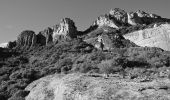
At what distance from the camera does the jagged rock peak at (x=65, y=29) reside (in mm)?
112688

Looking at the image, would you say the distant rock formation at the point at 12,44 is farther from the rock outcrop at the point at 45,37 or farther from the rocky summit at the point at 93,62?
the rock outcrop at the point at 45,37

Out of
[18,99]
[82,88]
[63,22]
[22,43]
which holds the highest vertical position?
[63,22]

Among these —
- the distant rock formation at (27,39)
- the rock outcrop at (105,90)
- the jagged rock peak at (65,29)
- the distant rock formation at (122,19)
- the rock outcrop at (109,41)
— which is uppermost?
the distant rock formation at (122,19)

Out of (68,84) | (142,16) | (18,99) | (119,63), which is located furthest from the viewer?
(142,16)

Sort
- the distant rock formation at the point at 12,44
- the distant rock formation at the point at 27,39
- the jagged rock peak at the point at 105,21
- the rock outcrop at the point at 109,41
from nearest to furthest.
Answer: the rock outcrop at the point at 109,41
the distant rock formation at the point at 12,44
the distant rock formation at the point at 27,39
the jagged rock peak at the point at 105,21

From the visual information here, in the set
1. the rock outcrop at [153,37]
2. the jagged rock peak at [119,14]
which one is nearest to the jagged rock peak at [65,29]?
the jagged rock peak at [119,14]

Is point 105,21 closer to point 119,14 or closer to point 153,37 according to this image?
point 119,14

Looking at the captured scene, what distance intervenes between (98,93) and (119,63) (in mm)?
19324

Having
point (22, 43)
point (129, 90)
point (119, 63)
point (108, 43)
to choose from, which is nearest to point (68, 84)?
point (129, 90)

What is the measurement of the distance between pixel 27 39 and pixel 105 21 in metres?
36.4

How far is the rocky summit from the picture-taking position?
1539 cm

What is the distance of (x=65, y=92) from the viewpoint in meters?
16.4

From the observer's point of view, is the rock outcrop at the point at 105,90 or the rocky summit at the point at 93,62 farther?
the rocky summit at the point at 93,62

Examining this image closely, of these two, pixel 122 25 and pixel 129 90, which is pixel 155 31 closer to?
pixel 122 25
